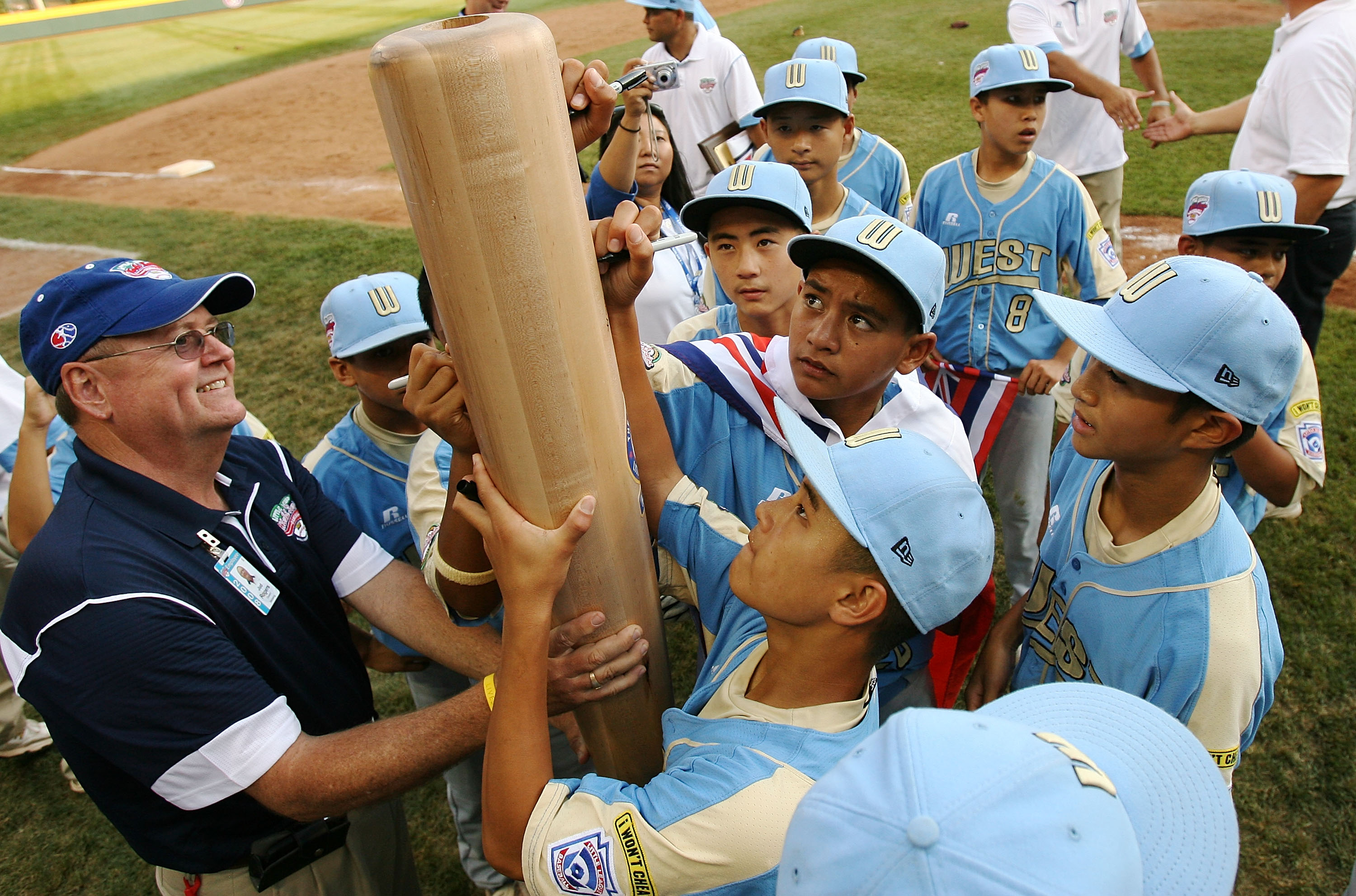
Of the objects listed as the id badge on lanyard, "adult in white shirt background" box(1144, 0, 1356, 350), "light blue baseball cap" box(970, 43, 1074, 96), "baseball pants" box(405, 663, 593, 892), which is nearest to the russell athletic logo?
the id badge on lanyard

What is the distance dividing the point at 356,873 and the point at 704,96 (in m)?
5.07

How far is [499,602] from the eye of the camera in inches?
83.4

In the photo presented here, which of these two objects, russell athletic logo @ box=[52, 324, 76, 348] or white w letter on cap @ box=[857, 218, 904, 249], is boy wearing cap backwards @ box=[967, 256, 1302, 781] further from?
russell athletic logo @ box=[52, 324, 76, 348]

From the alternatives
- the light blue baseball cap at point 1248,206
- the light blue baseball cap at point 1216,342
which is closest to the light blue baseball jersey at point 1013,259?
the light blue baseball cap at point 1248,206

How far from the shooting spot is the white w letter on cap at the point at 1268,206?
299 cm

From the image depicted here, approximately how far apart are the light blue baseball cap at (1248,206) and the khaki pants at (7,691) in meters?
4.85

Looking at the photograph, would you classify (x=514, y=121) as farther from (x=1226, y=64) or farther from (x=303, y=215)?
(x=1226, y=64)

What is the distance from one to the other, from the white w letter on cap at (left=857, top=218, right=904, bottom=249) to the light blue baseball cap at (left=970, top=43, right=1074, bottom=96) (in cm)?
210

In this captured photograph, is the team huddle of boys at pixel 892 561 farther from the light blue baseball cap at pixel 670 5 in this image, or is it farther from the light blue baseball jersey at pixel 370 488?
the light blue baseball cap at pixel 670 5

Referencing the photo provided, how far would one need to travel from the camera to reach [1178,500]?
6.75 feet

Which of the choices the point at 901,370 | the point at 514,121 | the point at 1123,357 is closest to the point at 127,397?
the point at 514,121

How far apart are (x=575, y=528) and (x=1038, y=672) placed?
64.5 inches

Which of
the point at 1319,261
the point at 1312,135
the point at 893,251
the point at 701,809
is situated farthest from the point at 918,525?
the point at 1319,261

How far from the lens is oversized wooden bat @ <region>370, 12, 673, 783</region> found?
1.10 meters
